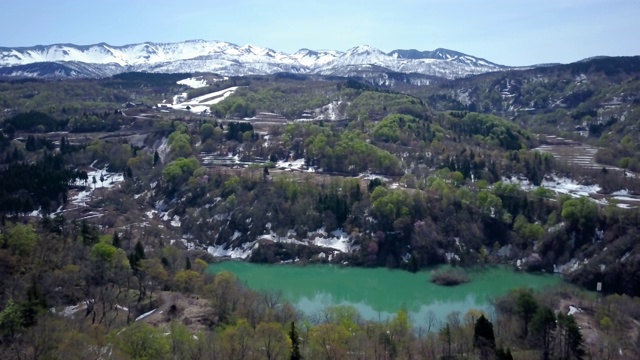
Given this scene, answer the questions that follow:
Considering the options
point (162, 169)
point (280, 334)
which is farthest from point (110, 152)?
point (280, 334)

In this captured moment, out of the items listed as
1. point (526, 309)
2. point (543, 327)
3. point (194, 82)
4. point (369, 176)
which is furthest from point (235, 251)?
point (194, 82)

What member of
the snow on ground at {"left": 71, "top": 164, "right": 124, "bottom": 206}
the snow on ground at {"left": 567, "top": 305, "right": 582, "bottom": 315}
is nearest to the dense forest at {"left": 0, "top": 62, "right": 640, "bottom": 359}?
the snow on ground at {"left": 71, "top": 164, "right": 124, "bottom": 206}

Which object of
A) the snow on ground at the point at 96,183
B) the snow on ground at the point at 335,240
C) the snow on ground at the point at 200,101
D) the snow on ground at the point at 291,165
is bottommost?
the snow on ground at the point at 335,240

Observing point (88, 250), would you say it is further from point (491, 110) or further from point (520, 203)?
point (491, 110)

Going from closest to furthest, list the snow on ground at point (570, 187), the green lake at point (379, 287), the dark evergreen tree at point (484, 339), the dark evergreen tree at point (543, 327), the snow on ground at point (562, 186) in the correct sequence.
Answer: the dark evergreen tree at point (484, 339)
the dark evergreen tree at point (543, 327)
the green lake at point (379, 287)
the snow on ground at point (570, 187)
the snow on ground at point (562, 186)

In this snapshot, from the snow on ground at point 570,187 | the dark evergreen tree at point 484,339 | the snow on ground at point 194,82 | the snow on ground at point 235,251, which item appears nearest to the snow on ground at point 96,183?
the snow on ground at point 235,251

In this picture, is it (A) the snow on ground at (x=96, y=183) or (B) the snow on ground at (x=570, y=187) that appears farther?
(A) the snow on ground at (x=96, y=183)

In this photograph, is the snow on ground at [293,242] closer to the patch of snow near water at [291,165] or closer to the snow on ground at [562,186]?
the patch of snow near water at [291,165]

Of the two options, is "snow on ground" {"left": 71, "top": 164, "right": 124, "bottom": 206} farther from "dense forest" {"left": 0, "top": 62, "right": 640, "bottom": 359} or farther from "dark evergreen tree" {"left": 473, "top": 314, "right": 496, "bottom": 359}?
"dark evergreen tree" {"left": 473, "top": 314, "right": 496, "bottom": 359}
